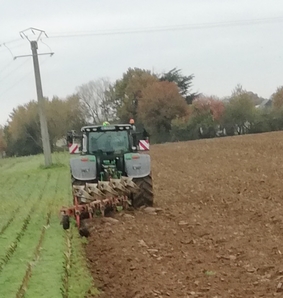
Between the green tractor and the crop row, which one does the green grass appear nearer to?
the crop row

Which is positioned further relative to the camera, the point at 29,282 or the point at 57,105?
the point at 57,105

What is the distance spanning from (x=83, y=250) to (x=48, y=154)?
2067 centimetres

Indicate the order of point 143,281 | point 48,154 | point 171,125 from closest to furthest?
point 143,281
point 48,154
point 171,125

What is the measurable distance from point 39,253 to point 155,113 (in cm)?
4537

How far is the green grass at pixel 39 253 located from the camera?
7.23 metres

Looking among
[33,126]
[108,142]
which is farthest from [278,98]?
[108,142]

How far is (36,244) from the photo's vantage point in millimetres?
9859

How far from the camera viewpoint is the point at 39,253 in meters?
9.09

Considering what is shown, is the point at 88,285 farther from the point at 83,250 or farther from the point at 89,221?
the point at 89,221

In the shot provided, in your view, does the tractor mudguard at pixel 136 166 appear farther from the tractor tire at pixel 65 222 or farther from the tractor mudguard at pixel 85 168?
the tractor tire at pixel 65 222

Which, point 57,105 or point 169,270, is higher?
point 57,105

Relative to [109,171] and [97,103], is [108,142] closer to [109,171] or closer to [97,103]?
[109,171]

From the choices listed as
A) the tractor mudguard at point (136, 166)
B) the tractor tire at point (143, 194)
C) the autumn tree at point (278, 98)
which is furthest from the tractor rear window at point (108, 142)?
the autumn tree at point (278, 98)

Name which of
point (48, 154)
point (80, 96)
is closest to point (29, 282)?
point (48, 154)
